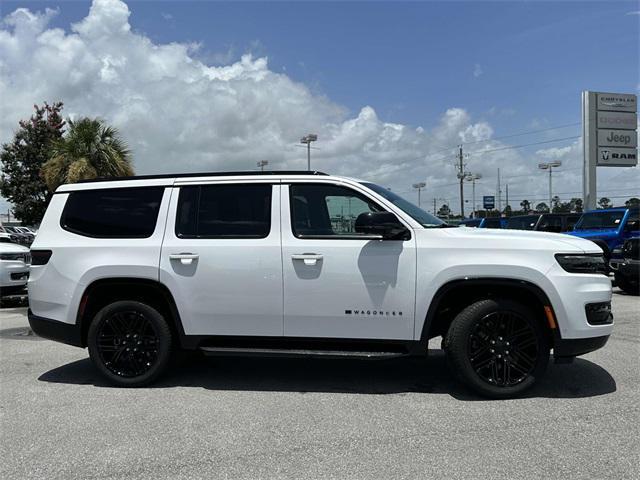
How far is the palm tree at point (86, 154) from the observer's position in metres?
20.6

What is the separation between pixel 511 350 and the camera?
466cm

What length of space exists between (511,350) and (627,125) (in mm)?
30515

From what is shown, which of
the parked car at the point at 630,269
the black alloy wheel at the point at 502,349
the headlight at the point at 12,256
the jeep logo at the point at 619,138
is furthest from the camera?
the jeep logo at the point at 619,138

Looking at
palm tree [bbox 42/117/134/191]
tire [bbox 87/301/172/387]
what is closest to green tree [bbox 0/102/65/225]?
palm tree [bbox 42/117/134/191]

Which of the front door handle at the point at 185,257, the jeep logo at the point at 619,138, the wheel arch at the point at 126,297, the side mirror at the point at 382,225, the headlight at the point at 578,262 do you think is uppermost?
the jeep logo at the point at 619,138

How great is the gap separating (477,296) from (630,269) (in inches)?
331

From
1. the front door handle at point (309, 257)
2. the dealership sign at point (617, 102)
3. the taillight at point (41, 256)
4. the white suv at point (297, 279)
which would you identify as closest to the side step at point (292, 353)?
the white suv at point (297, 279)

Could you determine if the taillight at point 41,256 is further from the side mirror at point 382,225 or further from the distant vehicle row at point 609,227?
the distant vehicle row at point 609,227

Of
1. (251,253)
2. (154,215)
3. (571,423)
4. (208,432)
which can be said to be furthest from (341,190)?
(571,423)

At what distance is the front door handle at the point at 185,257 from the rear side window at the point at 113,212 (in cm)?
39

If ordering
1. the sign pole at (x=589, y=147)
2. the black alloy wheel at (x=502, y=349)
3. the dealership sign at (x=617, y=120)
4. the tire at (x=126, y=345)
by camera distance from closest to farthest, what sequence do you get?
the black alloy wheel at (x=502, y=349), the tire at (x=126, y=345), the sign pole at (x=589, y=147), the dealership sign at (x=617, y=120)

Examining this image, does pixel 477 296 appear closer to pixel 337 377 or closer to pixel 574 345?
pixel 574 345

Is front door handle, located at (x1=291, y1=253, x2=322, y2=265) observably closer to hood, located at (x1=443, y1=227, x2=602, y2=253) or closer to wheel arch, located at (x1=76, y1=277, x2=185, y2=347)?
hood, located at (x1=443, y1=227, x2=602, y2=253)

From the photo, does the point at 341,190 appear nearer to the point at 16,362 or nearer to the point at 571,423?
the point at 571,423
